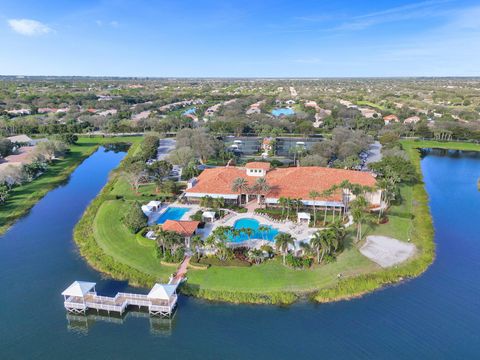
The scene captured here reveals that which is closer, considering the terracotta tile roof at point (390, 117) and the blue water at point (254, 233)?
the blue water at point (254, 233)

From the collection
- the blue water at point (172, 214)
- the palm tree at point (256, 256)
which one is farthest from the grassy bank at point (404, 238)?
the blue water at point (172, 214)

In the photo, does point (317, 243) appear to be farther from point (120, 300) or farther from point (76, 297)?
point (76, 297)

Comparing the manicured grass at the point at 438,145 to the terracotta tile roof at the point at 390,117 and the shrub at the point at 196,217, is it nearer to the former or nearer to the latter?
the terracotta tile roof at the point at 390,117

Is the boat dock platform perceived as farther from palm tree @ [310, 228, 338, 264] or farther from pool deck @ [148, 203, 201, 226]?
pool deck @ [148, 203, 201, 226]

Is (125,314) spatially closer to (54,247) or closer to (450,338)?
(54,247)

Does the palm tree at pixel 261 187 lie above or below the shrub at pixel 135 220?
above

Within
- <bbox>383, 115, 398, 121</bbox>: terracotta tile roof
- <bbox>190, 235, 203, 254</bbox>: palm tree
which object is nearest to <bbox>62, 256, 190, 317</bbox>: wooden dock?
<bbox>190, 235, 203, 254</bbox>: palm tree
